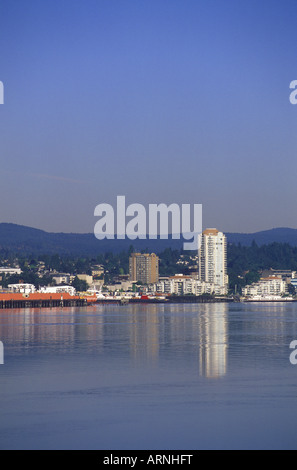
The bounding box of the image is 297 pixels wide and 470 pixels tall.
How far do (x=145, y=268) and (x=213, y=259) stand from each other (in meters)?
18.6

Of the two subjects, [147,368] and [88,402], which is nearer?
[88,402]

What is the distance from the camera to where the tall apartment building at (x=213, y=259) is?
149 m

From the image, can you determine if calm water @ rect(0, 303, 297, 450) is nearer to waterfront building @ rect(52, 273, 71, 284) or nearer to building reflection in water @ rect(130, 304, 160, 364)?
building reflection in water @ rect(130, 304, 160, 364)

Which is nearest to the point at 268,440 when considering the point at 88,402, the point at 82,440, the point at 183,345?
the point at 82,440

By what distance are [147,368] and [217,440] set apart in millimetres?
8707

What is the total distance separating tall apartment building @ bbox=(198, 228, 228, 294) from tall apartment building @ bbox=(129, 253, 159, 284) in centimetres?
1461

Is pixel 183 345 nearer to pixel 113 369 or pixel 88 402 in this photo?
pixel 113 369

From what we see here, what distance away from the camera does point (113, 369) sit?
22406mm

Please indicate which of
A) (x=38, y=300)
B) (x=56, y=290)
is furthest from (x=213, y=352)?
(x=56, y=290)

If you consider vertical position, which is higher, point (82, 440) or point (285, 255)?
point (285, 255)

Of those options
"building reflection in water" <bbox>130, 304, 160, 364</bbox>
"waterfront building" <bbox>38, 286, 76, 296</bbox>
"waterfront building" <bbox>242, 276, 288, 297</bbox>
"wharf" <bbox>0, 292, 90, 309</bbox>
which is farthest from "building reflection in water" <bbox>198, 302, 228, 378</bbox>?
"waterfront building" <bbox>242, 276, 288, 297</bbox>

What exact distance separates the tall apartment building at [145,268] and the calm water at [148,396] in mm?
133960
